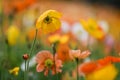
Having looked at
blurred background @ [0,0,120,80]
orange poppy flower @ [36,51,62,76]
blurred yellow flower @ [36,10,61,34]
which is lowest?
blurred background @ [0,0,120,80]

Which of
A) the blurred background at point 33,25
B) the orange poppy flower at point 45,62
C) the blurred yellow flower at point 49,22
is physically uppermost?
the blurred yellow flower at point 49,22

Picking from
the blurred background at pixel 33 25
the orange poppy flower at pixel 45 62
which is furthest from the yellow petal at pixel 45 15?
the blurred background at pixel 33 25

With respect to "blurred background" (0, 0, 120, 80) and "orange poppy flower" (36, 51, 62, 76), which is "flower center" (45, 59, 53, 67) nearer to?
"orange poppy flower" (36, 51, 62, 76)

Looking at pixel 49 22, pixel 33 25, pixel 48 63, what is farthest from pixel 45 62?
pixel 33 25

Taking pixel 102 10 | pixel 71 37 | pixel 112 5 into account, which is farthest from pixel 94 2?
pixel 71 37

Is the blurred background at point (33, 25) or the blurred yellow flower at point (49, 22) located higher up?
the blurred yellow flower at point (49, 22)

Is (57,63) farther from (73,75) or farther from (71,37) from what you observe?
(71,37)

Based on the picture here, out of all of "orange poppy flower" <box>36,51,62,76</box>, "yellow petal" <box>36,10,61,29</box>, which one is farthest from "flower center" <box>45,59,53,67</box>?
"yellow petal" <box>36,10,61,29</box>

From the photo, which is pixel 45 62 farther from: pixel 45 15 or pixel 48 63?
pixel 45 15

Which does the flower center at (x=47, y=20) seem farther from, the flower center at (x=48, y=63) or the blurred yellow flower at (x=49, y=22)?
the flower center at (x=48, y=63)
